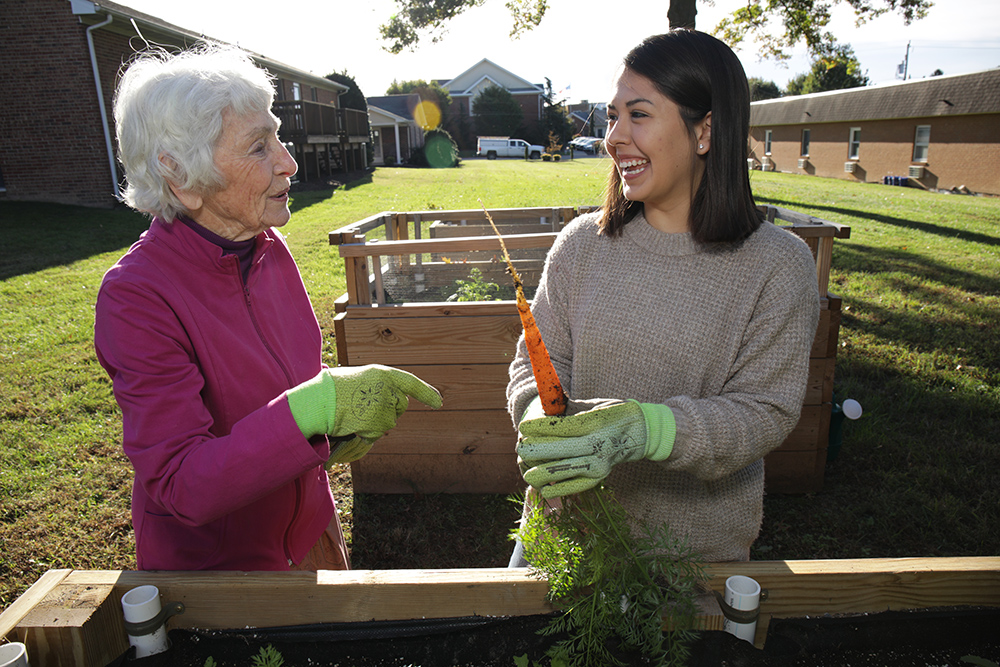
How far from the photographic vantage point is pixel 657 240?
5.75ft

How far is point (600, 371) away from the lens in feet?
5.80

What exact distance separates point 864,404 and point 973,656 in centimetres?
405

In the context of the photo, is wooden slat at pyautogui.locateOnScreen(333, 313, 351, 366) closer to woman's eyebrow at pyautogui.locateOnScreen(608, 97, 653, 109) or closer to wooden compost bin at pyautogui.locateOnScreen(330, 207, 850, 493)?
wooden compost bin at pyautogui.locateOnScreen(330, 207, 850, 493)

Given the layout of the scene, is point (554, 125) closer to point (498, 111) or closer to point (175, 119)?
point (498, 111)

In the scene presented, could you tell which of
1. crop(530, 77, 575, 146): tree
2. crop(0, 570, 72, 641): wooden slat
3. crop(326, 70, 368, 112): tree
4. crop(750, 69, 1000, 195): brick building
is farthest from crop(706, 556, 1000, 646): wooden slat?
crop(530, 77, 575, 146): tree

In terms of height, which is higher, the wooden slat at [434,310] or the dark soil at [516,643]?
the wooden slat at [434,310]

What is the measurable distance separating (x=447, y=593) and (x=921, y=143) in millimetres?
30465

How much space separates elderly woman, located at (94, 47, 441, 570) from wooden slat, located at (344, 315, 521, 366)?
1.51 metres

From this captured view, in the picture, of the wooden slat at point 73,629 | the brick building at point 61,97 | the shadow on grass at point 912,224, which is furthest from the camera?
the brick building at point 61,97

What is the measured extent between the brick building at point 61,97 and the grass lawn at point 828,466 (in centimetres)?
595

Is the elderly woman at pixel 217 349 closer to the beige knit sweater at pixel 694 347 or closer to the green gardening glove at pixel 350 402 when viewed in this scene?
the green gardening glove at pixel 350 402

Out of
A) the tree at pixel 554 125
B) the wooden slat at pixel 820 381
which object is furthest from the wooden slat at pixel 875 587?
the tree at pixel 554 125

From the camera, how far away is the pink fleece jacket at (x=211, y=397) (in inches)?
53.0

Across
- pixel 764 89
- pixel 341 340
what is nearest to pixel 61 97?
pixel 341 340
